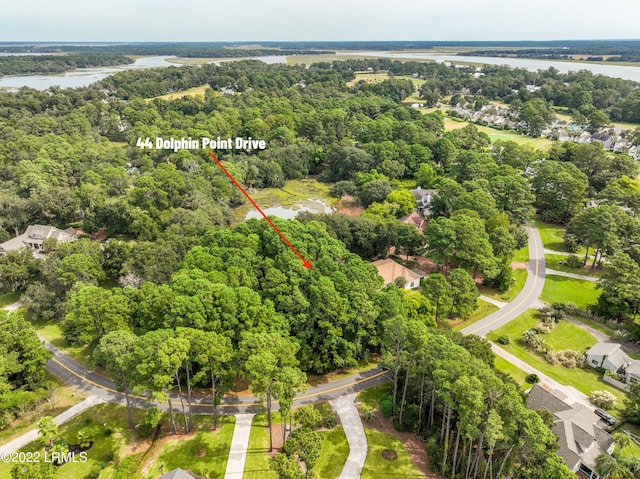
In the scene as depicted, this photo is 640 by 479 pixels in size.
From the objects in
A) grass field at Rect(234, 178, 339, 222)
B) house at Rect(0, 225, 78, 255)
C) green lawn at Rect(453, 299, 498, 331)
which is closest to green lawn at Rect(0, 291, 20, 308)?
house at Rect(0, 225, 78, 255)

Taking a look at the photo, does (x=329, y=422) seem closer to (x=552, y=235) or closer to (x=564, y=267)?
(x=564, y=267)

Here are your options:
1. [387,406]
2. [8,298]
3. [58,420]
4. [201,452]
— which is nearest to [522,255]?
[387,406]

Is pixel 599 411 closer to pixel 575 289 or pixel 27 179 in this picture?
pixel 575 289

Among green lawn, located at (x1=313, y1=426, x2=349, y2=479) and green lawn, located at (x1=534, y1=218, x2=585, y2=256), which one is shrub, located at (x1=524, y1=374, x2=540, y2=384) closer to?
green lawn, located at (x1=313, y1=426, x2=349, y2=479)

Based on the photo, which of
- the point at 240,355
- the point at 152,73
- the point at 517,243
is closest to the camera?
the point at 240,355

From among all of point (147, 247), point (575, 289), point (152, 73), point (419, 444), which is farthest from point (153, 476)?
point (152, 73)

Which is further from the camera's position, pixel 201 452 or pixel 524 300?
pixel 524 300
